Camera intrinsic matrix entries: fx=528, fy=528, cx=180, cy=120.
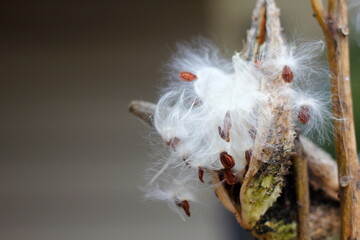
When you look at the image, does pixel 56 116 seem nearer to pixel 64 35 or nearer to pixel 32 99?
pixel 32 99

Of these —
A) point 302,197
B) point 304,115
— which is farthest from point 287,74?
point 302,197

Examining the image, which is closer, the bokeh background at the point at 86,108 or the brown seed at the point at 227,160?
the brown seed at the point at 227,160

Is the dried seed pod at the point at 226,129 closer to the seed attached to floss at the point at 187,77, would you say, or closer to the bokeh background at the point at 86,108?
the seed attached to floss at the point at 187,77

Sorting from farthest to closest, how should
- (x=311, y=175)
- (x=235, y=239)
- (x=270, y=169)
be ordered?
(x=235, y=239)
(x=311, y=175)
(x=270, y=169)

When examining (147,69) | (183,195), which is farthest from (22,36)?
(183,195)

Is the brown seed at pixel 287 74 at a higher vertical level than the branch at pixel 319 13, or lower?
lower

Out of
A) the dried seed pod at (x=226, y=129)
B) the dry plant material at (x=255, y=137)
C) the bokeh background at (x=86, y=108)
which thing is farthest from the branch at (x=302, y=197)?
the bokeh background at (x=86, y=108)
